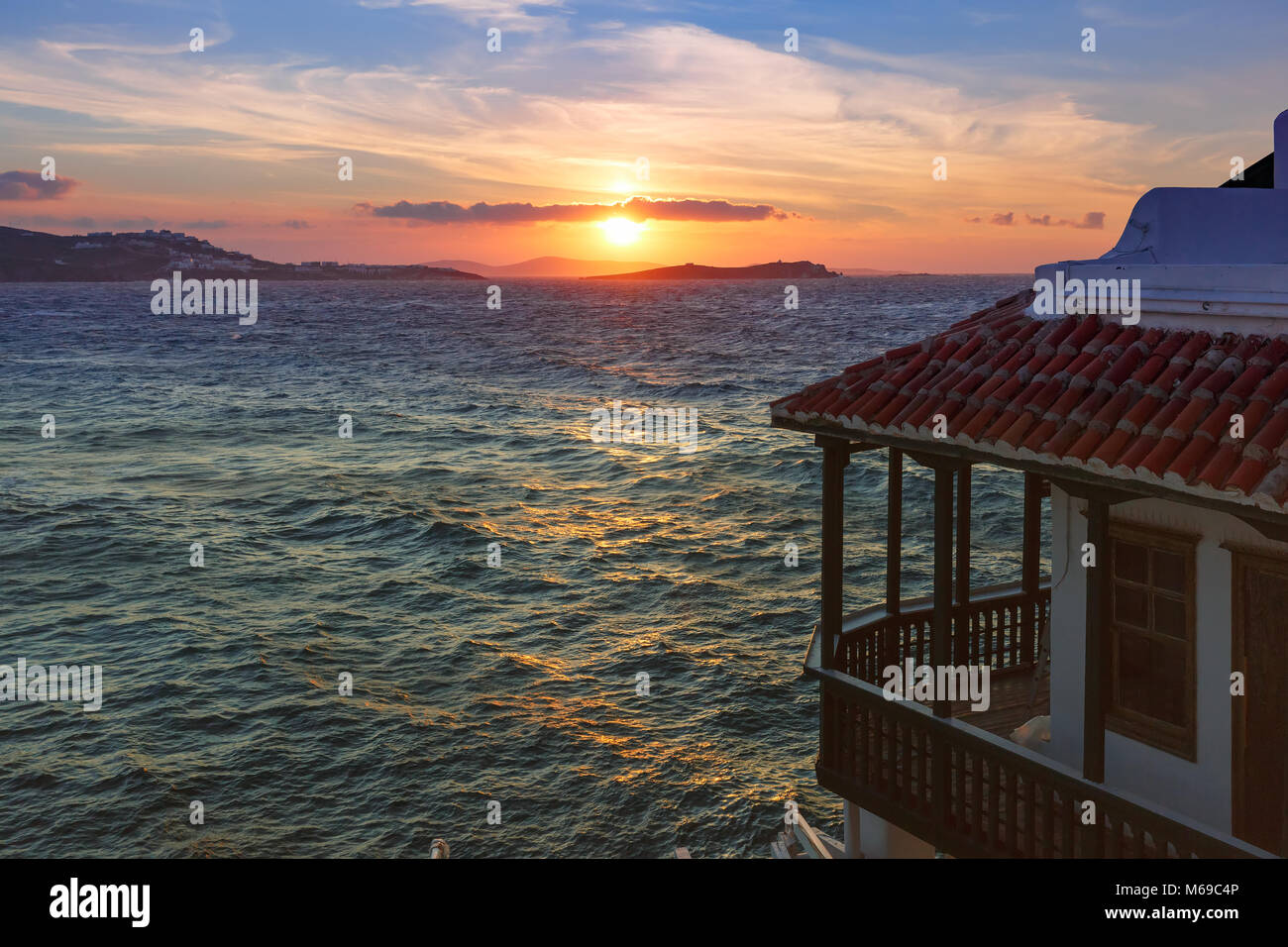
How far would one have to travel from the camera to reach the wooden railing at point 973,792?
7.78 m

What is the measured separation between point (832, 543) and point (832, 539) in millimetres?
43

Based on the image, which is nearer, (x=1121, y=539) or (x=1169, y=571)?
(x=1169, y=571)

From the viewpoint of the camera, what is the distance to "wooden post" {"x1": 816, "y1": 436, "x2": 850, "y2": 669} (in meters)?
9.52

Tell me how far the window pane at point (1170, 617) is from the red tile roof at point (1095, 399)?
1.65 meters

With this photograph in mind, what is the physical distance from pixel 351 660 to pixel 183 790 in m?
6.30

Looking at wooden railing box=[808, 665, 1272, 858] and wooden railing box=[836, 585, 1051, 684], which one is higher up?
wooden railing box=[836, 585, 1051, 684]

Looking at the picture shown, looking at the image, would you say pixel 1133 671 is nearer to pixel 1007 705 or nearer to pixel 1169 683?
pixel 1169 683

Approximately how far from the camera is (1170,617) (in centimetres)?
831

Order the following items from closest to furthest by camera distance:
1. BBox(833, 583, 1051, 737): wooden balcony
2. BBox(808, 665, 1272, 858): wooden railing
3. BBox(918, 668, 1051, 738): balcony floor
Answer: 1. BBox(808, 665, 1272, 858): wooden railing
2. BBox(918, 668, 1051, 738): balcony floor
3. BBox(833, 583, 1051, 737): wooden balcony

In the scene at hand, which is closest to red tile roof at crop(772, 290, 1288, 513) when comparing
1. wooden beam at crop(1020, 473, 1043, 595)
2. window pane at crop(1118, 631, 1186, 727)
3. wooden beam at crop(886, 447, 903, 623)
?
wooden beam at crop(886, 447, 903, 623)

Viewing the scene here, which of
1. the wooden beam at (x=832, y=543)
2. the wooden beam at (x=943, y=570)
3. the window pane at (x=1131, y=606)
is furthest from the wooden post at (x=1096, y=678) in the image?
the wooden beam at (x=832, y=543)

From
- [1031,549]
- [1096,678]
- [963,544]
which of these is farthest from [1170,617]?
[1031,549]

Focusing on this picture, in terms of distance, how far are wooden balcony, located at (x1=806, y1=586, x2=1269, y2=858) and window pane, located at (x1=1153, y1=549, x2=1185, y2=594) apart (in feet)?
5.15

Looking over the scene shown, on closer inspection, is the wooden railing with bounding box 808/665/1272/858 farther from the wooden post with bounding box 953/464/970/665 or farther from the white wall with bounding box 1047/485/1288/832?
the wooden post with bounding box 953/464/970/665
